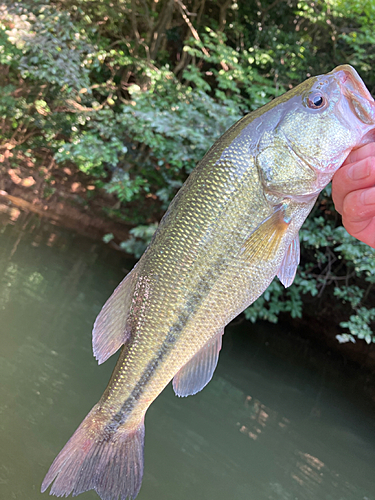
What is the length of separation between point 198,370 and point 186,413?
105 inches

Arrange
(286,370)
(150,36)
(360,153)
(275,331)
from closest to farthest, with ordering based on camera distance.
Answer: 1. (360,153)
2. (286,370)
3. (275,331)
4. (150,36)

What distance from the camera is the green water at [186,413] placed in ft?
9.41

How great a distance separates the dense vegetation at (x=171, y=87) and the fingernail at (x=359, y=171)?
178 inches

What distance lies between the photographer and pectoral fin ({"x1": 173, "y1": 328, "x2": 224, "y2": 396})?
1.45 m

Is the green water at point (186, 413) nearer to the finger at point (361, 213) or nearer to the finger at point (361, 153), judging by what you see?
the finger at point (361, 213)

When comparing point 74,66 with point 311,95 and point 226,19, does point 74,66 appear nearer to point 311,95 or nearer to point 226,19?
point 226,19

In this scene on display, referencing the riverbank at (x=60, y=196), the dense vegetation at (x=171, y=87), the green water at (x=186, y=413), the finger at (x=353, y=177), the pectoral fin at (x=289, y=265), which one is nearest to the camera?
the finger at (x=353, y=177)

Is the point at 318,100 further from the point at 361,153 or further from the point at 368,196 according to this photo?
the point at 368,196

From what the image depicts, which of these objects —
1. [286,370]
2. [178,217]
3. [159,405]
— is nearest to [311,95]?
[178,217]

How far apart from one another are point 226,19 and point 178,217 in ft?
32.9

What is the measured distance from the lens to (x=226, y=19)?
9.61 metres

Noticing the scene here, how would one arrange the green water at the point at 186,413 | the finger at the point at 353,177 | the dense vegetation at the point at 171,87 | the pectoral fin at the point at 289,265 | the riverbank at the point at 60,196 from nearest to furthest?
1. the finger at the point at 353,177
2. the pectoral fin at the point at 289,265
3. the green water at the point at 186,413
4. the dense vegetation at the point at 171,87
5. the riverbank at the point at 60,196

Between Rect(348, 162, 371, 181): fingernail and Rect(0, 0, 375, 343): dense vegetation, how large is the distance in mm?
4530

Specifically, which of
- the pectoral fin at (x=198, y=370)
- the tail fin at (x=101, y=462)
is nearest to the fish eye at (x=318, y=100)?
the pectoral fin at (x=198, y=370)
